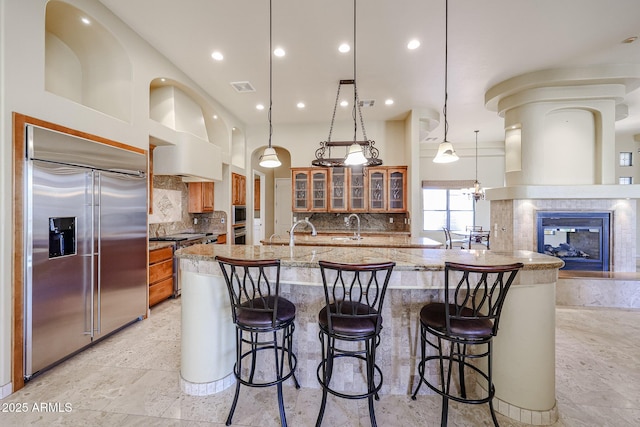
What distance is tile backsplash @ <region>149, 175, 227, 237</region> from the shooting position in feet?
14.8

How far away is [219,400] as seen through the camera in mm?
2010

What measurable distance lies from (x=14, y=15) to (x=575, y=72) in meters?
6.19

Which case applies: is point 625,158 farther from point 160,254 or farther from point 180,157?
point 160,254

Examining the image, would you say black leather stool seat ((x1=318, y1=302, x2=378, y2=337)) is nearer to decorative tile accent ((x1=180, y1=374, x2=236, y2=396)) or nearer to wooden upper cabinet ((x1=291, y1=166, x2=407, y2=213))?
decorative tile accent ((x1=180, y1=374, x2=236, y2=396))

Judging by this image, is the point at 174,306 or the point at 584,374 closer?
the point at 584,374

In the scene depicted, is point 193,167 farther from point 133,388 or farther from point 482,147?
point 482,147

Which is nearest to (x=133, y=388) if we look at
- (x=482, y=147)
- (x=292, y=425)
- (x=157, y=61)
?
(x=292, y=425)

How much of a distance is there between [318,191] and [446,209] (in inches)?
187

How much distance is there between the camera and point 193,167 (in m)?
4.19

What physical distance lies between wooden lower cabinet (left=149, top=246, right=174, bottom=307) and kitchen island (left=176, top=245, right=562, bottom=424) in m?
1.90

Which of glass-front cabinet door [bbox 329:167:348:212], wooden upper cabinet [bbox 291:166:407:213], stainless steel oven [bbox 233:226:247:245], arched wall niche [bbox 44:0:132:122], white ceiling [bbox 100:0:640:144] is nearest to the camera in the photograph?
white ceiling [bbox 100:0:640:144]

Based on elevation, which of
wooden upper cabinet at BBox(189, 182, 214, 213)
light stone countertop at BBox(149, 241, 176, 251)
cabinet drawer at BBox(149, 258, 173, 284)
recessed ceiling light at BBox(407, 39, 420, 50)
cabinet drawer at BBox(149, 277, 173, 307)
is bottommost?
cabinet drawer at BBox(149, 277, 173, 307)

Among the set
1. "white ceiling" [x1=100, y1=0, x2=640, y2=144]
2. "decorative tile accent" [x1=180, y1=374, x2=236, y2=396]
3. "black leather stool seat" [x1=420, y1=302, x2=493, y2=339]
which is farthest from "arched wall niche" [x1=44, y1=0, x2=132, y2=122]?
"black leather stool seat" [x1=420, y1=302, x2=493, y2=339]

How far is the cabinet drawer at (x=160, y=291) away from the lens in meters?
3.72
